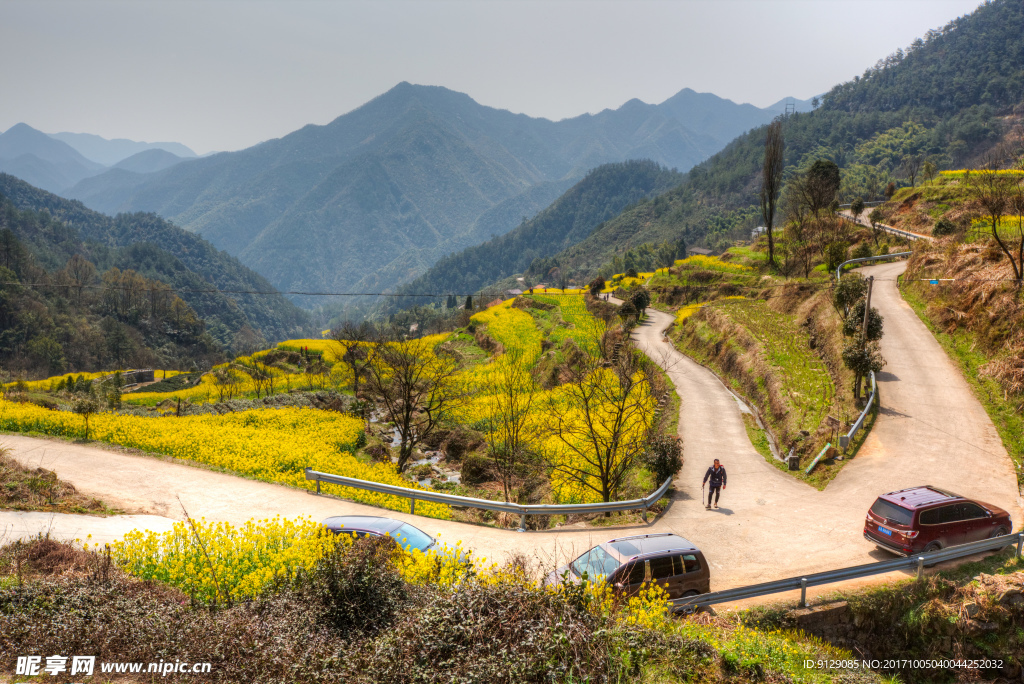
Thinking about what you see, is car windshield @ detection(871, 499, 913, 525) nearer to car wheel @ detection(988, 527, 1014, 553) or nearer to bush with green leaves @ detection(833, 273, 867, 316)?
car wheel @ detection(988, 527, 1014, 553)

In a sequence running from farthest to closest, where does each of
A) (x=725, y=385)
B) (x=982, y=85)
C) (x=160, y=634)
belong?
(x=982, y=85) → (x=725, y=385) → (x=160, y=634)

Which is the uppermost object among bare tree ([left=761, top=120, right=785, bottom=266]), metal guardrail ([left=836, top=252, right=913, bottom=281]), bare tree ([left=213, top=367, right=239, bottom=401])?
bare tree ([left=761, top=120, right=785, bottom=266])

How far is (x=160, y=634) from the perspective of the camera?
6914 millimetres

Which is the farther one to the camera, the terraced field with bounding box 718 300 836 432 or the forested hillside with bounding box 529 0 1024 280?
the forested hillside with bounding box 529 0 1024 280

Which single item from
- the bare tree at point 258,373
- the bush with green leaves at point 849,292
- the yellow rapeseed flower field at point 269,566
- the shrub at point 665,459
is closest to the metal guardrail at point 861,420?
the shrub at point 665,459

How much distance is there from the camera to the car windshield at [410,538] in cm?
1109

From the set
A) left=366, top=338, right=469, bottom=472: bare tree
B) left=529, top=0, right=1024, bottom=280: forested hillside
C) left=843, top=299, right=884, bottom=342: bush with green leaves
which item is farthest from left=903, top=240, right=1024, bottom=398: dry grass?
left=529, top=0, right=1024, bottom=280: forested hillside

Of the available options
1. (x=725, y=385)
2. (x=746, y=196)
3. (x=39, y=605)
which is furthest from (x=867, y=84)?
(x=39, y=605)

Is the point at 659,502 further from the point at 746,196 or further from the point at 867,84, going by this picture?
the point at 867,84

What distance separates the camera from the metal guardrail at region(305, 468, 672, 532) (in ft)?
46.5

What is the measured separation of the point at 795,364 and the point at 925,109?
20542cm

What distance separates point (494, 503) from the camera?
14383 mm

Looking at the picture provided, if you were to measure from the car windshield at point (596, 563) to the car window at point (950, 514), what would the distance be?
8.65 m

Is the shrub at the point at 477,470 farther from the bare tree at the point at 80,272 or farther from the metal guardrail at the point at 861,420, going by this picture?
the bare tree at the point at 80,272
